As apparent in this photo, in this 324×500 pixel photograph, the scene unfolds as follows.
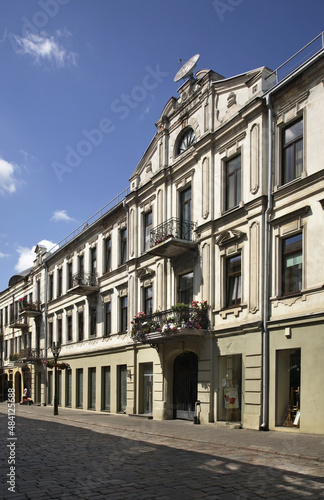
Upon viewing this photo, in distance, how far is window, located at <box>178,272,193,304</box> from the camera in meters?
20.5

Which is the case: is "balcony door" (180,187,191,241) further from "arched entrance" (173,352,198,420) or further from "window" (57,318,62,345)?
"window" (57,318,62,345)

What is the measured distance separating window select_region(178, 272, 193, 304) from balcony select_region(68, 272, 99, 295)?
9.47 metres

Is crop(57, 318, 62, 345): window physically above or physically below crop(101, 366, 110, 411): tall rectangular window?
above

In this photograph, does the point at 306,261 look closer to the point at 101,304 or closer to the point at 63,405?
the point at 101,304

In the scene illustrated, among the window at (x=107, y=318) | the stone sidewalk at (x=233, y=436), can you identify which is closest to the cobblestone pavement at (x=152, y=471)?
the stone sidewalk at (x=233, y=436)

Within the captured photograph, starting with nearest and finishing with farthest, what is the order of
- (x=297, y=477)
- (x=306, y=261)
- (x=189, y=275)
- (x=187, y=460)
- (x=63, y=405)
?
(x=297, y=477)
(x=187, y=460)
(x=306, y=261)
(x=189, y=275)
(x=63, y=405)

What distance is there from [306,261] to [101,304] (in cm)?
1647

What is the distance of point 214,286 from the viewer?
18859 mm

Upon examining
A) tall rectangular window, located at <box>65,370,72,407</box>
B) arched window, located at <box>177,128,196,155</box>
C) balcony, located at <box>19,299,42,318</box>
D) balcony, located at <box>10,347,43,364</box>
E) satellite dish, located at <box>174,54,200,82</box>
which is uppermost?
satellite dish, located at <box>174,54,200,82</box>

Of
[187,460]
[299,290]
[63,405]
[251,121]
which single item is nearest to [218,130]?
[251,121]

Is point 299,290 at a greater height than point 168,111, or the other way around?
point 168,111

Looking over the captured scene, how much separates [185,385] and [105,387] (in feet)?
28.2

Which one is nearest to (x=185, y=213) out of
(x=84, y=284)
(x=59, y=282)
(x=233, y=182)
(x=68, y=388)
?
(x=233, y=182)

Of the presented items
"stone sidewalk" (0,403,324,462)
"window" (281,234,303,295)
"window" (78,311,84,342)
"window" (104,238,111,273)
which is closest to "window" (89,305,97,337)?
"window" (78,311,84,342)
